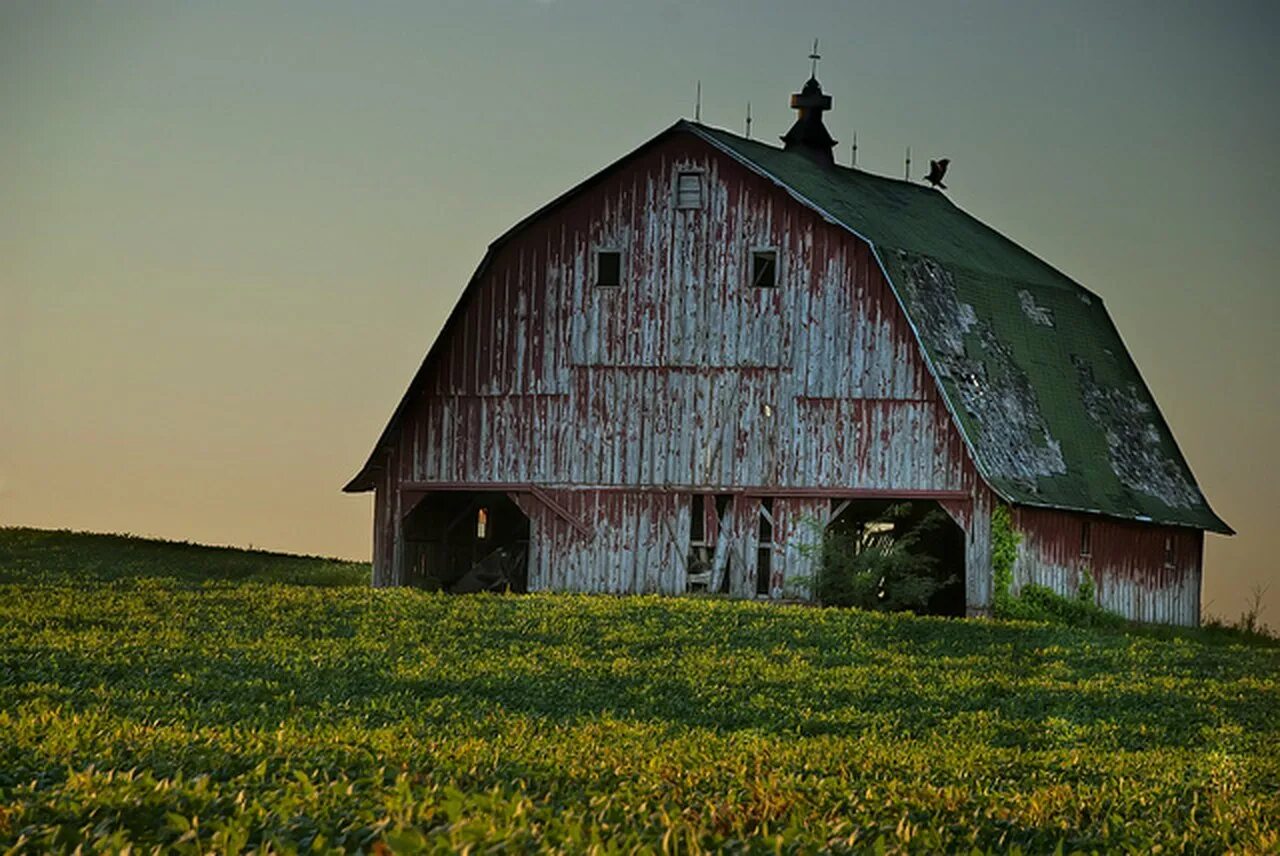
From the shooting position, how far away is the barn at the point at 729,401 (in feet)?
131

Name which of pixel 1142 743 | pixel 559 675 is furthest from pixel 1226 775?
pixel 559 675

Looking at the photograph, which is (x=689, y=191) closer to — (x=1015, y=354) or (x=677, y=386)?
(x=677, y=386)

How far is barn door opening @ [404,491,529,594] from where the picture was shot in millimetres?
44250

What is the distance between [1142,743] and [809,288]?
18584 mm

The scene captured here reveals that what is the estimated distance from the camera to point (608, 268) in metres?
41.8

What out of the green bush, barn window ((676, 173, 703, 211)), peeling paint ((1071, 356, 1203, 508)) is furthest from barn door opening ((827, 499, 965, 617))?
barn window ((676, 173, 703, 211))

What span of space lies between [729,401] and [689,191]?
4068mm

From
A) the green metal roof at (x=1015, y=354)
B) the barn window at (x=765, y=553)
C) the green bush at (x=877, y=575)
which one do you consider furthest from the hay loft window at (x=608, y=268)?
the green bush at (x=877, y=575)

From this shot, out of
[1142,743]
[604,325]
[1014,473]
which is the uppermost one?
[604,325]

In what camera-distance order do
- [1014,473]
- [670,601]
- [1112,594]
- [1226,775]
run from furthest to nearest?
[1112,594]
[1014,473]
[670,601]
[1226,775]

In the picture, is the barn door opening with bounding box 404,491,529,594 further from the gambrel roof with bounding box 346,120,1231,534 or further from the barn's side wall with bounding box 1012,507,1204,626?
the barn's side wall with bounding box 1012,507,1204,626

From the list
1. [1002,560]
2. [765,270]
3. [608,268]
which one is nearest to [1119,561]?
[1002,560]

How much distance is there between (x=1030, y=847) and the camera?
13.0 metres

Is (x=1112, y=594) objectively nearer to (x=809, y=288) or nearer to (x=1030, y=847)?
(x=809, y=288)
